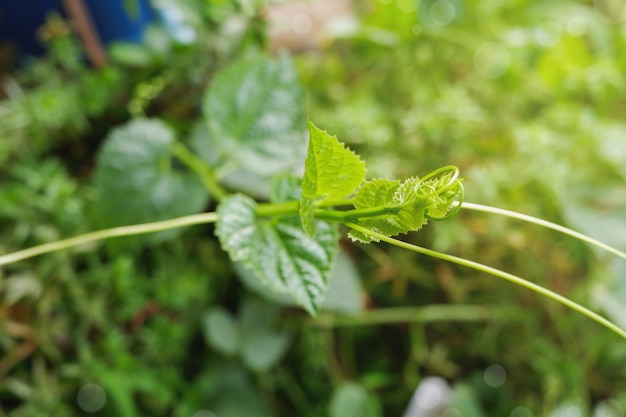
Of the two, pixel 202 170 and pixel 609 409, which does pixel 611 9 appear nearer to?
pixel 609 409

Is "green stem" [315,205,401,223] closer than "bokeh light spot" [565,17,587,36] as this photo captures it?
Yes

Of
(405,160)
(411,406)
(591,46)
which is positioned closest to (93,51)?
(405,160)

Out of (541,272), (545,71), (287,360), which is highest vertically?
(545,71)

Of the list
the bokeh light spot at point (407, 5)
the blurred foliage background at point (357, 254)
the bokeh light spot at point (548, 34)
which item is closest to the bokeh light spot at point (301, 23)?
the blurred foliage background at point (357, 254)

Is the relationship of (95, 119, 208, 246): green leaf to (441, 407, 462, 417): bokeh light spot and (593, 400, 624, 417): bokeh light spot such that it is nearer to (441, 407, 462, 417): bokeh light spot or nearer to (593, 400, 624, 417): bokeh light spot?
(441, 407, 462, 417): bokeh light spot

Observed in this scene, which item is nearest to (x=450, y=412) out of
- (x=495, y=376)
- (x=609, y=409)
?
(x=495, y=376)

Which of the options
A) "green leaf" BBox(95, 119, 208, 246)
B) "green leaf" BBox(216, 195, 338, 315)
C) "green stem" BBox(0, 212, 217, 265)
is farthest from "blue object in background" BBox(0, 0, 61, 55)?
"green leaf" BBox(216, 195, 338, 315)

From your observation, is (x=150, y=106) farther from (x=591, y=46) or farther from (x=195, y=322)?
(x=591, y=46)

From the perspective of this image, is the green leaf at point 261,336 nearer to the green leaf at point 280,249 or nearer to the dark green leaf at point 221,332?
the dark green leaf at point 221,332
